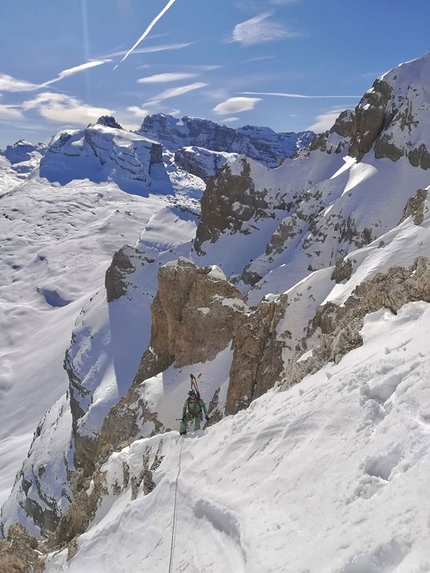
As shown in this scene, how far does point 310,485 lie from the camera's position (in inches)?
314

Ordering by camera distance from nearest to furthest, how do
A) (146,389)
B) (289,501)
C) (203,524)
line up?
(289,501) → (203,524) → (146,389)

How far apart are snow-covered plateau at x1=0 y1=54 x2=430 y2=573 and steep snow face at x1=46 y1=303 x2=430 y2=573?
0.13 feet

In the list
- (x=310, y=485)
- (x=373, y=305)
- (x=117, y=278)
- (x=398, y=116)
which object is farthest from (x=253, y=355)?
(x=117, y=278)

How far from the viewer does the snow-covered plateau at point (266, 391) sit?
7.32m

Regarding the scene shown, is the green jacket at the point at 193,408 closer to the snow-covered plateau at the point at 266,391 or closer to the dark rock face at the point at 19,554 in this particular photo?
the snow-covered plateau at the point at 266,391

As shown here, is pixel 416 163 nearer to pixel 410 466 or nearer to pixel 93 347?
pixel 93 347

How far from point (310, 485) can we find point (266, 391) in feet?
58.9

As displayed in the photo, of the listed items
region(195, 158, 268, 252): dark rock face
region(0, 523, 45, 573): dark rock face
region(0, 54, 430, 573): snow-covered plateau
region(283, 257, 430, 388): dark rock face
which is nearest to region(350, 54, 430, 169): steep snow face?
region(0, 54, 430, 573): snow-covered plateau

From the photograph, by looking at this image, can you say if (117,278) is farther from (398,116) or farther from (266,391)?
(266,391)

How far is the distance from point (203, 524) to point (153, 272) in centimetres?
6462

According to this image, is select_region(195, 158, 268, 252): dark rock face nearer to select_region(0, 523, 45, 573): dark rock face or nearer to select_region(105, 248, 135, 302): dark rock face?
select_region(105, 248, 135, 302): dark rock face

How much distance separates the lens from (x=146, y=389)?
115ft

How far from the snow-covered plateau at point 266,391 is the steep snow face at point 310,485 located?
0.04 metres

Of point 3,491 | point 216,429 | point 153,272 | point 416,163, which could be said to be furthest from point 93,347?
point 216,429
